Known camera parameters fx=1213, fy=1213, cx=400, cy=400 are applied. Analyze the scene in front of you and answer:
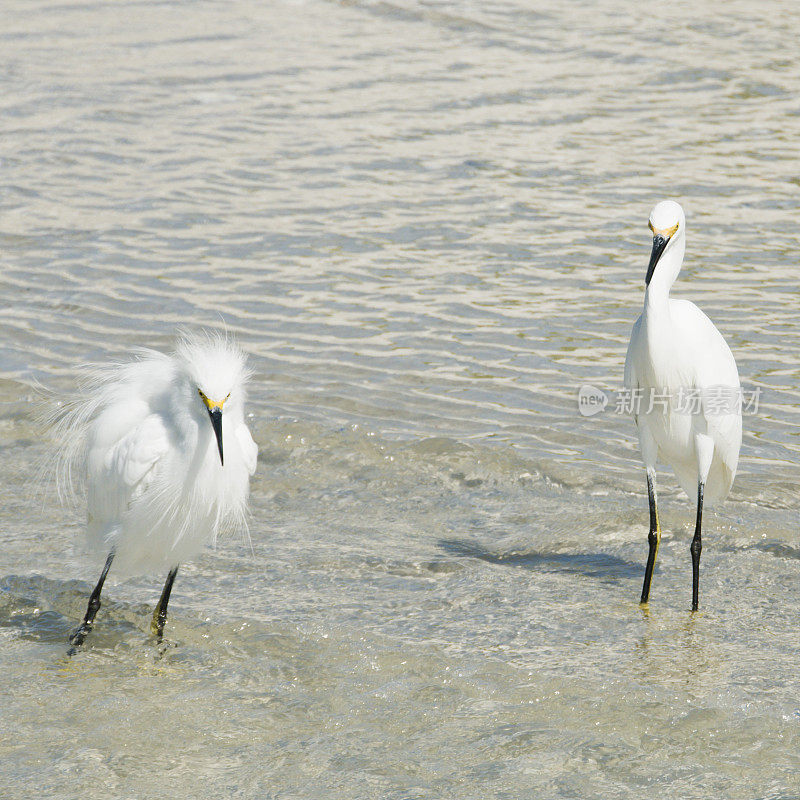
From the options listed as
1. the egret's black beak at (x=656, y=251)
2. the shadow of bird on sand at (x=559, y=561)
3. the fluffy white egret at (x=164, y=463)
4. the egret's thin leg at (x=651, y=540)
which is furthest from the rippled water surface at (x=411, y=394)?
the egret's black beak at (x=656, y=251)

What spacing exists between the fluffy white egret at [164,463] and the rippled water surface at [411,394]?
0.43 meters

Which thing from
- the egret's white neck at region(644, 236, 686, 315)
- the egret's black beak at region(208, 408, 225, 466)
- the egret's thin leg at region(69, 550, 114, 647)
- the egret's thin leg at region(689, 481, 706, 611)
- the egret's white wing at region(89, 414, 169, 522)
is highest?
the egret's white neck at region(644, 236, 686, 315)

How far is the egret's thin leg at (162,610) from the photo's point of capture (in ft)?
15.3

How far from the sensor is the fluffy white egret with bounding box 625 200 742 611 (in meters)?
4.86

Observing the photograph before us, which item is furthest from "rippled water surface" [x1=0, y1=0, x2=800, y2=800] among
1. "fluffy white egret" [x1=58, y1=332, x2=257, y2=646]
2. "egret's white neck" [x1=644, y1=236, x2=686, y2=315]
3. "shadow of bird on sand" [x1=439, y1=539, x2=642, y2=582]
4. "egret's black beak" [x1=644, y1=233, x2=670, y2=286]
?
"egret's black beak" [x1=644, y1=233, x2=670, y2=286]

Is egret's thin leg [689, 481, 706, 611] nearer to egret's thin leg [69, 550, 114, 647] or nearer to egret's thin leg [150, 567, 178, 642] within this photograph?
egret's thin leg [150, 567, 178, 642]

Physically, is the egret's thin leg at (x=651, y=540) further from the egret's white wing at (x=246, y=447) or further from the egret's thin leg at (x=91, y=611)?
the egret's thin leg at (x=91, y=611)

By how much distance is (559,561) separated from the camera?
5566mm

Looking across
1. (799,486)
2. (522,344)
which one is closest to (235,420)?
(799,486)

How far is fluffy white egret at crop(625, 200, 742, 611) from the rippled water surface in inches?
22.5

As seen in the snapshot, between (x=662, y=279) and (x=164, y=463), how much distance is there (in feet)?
6.82

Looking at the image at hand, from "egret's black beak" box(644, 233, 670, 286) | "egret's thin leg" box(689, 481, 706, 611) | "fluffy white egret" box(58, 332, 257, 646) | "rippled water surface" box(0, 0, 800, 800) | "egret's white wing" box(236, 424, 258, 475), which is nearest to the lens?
"rippled water surface" box(0, 0, 800, 800)

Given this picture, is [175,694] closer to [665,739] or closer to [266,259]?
[665,739]

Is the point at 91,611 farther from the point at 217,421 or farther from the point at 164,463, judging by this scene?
the point at 217,421
